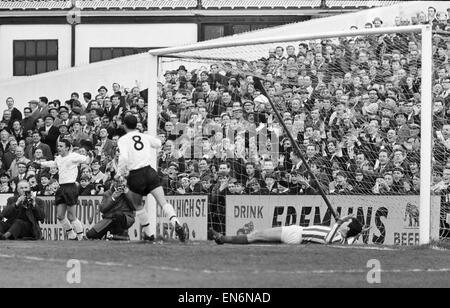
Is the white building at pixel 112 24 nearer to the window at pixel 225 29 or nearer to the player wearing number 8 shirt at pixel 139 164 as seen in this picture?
the window at pixel 225 29

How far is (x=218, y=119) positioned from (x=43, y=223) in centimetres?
422

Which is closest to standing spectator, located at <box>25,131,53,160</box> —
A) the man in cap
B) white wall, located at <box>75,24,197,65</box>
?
the man in cap

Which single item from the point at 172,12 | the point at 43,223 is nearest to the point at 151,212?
the point at 43,223

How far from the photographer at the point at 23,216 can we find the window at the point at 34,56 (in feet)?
45.0

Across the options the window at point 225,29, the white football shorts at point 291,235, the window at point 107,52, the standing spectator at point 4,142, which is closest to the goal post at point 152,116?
the white football shorts at point 291,235

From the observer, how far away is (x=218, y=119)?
21500 mm

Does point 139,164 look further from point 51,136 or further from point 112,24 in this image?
point 112,24

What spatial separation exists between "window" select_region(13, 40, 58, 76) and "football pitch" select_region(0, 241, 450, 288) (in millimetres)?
18757

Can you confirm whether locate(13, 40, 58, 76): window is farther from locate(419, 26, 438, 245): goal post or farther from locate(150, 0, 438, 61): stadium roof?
locate(419, 26, 438, 245): goal post

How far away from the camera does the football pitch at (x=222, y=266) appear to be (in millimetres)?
12016

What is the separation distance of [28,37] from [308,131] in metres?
16.4

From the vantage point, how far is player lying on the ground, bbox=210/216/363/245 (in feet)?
53.7

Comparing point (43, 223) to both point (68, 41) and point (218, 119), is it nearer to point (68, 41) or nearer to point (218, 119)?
point (218, 119)

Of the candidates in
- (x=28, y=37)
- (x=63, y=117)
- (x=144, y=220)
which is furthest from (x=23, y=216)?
(x=28, y=37)
